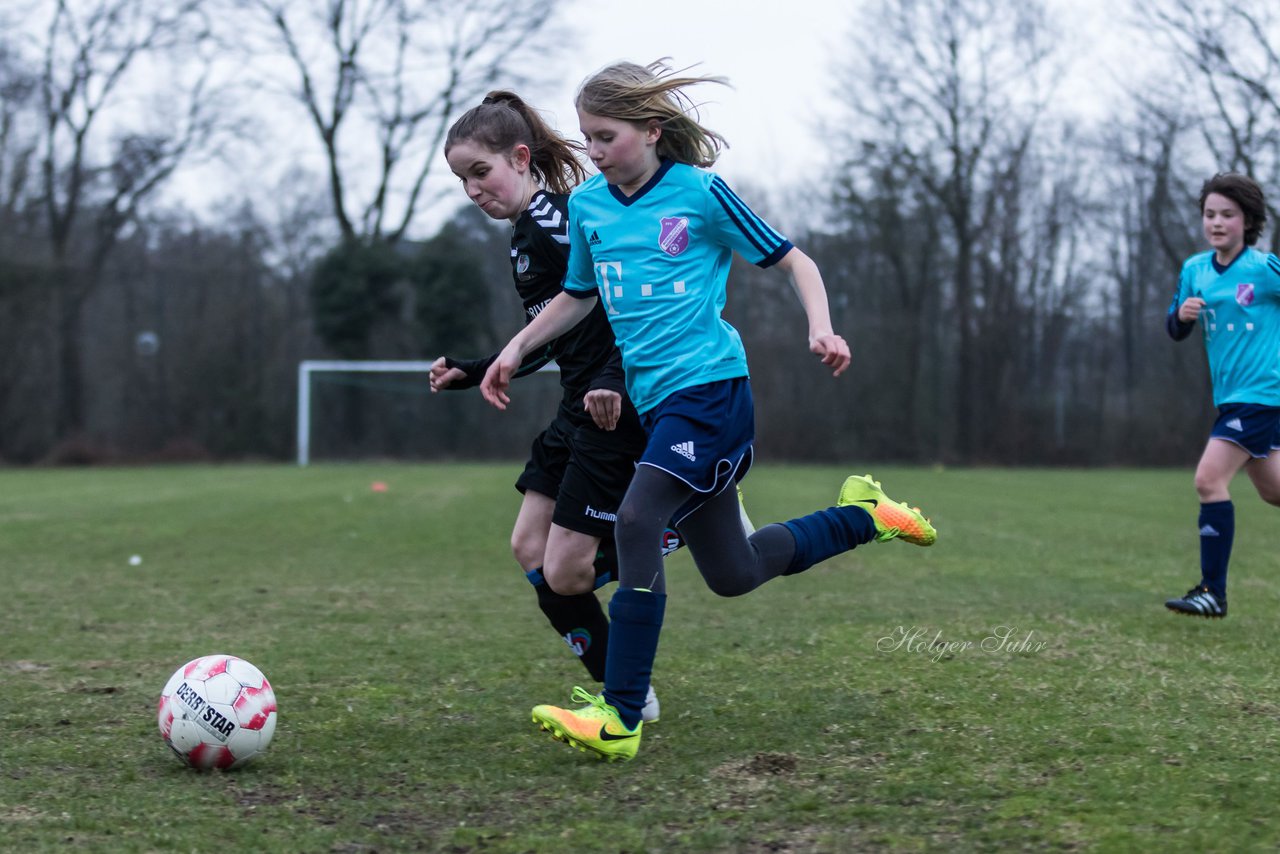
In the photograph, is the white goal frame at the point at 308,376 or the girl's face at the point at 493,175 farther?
the white goal frame at the point at 308,376

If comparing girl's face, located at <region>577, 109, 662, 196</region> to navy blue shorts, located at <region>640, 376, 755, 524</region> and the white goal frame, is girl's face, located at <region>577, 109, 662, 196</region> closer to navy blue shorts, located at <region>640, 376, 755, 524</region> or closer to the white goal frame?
navy blue shorts, located at <region>640, 376, 755, 524</region>

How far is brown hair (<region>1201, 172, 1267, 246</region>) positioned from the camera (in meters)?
5.45

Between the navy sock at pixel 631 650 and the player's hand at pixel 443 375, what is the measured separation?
101 centimetres

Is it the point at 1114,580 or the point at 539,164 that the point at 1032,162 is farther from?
the point at 539,164

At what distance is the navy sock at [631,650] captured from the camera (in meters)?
3.21

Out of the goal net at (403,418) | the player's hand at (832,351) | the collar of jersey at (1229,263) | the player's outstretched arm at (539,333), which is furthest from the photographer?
the goal net at (403,418)

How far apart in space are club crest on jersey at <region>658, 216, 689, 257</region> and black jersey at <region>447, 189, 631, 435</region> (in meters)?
0.42

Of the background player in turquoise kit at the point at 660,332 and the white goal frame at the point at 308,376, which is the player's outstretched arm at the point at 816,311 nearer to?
the background player in turquoise kit at the point at 660,332

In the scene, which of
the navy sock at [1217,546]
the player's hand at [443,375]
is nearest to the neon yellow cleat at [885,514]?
the player's hand at [443,375]

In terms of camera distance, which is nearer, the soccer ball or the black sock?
the soccer ball

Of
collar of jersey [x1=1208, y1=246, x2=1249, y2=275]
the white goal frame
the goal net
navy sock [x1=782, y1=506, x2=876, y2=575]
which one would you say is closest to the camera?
navy sock [x1=782, y1=506, x2=876, y2=575]

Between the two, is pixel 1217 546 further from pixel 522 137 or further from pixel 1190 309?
pixel 522 137

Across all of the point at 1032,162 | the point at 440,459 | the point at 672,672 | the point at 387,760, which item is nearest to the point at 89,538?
the point at 672,672

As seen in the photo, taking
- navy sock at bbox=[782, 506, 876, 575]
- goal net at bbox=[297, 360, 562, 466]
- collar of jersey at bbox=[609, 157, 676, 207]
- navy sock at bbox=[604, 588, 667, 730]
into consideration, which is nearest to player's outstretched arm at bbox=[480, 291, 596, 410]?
collar of jersey at bbox=[609, 157, 676, 207]
